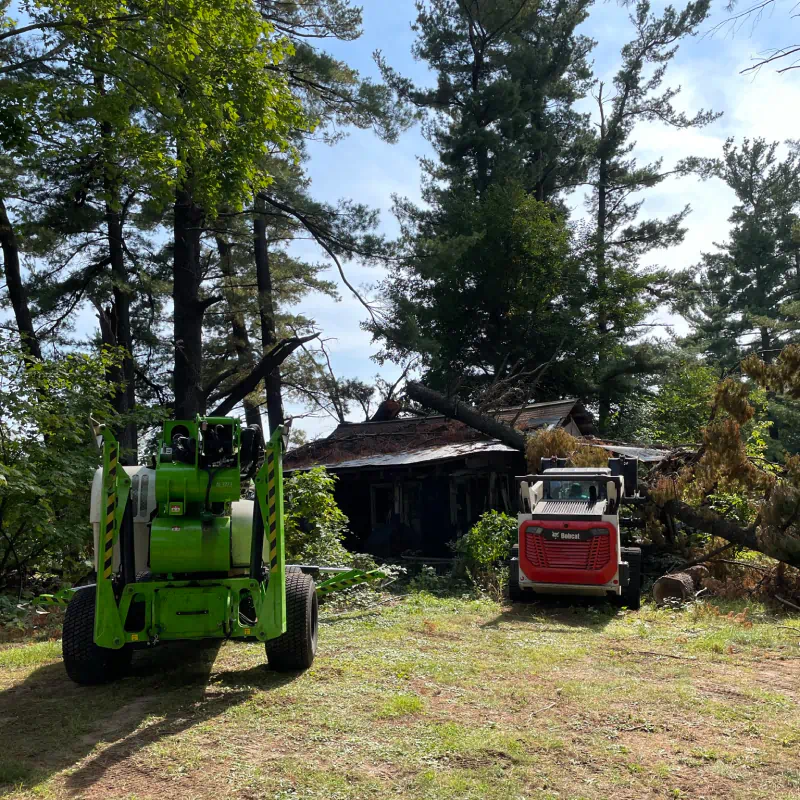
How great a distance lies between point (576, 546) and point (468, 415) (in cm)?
821

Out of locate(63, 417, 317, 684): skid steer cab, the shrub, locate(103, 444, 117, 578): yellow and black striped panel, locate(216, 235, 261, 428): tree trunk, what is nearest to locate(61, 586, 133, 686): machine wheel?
locate(63, 417, 317, 684): skid steer cab

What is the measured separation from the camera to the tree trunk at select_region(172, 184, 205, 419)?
20156mm

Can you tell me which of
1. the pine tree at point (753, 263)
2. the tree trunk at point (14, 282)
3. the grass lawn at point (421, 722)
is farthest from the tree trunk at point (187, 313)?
the pine tree at point (753, 263)

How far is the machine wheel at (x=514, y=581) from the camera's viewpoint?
1157 centimetres

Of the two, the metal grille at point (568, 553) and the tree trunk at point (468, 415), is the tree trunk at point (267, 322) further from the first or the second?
the metal grille at point (568, 553)

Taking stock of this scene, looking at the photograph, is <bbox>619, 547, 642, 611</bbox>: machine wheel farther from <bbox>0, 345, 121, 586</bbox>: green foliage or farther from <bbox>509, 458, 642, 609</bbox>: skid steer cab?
<bbox>0, 345, 121, 586</bbox>: green foliage

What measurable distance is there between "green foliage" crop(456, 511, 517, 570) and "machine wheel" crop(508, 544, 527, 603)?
1756 millimetres

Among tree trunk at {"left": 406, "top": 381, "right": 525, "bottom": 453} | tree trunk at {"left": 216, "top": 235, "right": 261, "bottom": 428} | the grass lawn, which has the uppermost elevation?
tree trunk at {"left": 216, "top": 235, "right": 261, "bottom": 428}

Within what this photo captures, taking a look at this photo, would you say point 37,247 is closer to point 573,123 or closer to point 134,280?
point 134,280

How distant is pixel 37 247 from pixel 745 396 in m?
17.4

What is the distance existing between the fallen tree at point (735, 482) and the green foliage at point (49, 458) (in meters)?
8.93

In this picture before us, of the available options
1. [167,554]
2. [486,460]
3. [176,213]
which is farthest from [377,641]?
[176,213]

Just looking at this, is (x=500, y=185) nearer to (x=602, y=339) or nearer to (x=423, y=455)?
(x=602, y=339)

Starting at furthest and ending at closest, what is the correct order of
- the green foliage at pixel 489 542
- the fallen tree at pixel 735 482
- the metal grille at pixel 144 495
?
the green foliage at pixel 489 542 → the fallen tree at pixel 735 482 → the metal grille at pixel 144 495
